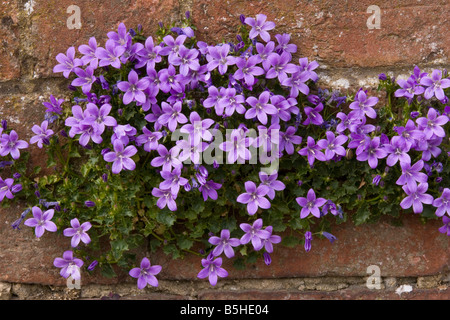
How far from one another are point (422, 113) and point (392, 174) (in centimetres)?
38

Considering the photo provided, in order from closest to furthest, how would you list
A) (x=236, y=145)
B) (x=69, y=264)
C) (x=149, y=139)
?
(x=236, y=145) → (x=149, y=139) → (x=69, y=264)

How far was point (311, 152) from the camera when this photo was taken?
9.39ft

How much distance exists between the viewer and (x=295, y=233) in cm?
313

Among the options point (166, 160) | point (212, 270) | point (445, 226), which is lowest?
point (212, 270)

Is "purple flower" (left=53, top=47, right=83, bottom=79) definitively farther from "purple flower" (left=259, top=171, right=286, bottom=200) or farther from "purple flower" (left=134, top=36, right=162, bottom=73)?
"purple flower" (left=259, top=171, right=286, bottom=200)

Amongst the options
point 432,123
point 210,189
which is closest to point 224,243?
point 210,189

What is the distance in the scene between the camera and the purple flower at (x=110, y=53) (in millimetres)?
2814

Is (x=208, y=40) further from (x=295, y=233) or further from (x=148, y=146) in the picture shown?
(x=295, y=233)

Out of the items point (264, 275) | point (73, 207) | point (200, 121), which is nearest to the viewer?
point (200, 121)

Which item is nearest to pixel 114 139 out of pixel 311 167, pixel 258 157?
pixel 258 157

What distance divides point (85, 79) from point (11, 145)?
53 centimetres

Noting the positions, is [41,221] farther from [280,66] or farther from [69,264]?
[280,66]

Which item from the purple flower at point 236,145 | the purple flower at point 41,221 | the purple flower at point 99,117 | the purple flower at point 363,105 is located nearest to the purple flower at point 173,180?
the purple flower at point 236,145

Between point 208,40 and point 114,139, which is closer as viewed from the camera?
point 114,139
